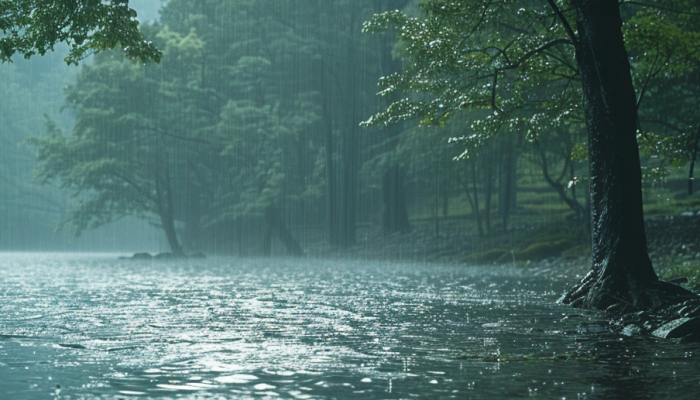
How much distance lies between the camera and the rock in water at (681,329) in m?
11.4

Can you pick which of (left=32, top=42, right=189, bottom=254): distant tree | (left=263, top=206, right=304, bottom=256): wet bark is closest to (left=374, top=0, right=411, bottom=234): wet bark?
(left=263, top=206, right=304, bottom=256): wet bark

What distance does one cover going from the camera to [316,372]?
852 centimetres

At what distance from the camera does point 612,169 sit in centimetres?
1630

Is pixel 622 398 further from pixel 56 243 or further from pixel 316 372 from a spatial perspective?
pixel 56 243

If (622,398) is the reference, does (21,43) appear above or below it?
above

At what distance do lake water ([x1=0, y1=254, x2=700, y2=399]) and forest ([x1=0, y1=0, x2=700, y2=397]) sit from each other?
3265mm

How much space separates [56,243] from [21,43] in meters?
93.9

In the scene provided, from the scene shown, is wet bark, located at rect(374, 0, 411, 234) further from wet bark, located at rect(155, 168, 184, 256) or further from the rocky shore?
wet bark, located at rect(155, 168, 184, 256)

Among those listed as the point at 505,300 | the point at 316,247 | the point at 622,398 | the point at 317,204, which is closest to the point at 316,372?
the point at 622,398

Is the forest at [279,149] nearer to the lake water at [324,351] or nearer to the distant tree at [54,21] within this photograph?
the distant tree at [54,21]

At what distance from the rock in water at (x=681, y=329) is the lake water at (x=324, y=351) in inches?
17.3

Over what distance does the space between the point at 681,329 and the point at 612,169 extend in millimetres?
5356

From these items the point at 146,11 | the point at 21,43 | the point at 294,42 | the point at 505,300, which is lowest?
the point at 505,300

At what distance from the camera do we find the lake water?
7.66 m
